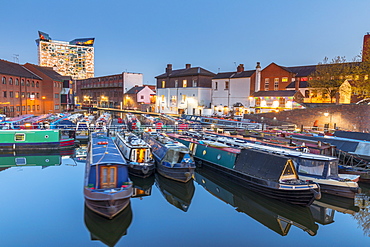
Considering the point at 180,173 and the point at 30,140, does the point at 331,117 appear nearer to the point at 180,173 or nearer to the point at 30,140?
the point at 180,173

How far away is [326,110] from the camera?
34.8m

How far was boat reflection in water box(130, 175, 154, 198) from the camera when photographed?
685 inches

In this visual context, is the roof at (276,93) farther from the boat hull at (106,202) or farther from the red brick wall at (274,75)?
the boat hull at (106,202)

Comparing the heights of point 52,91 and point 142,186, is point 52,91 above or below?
above

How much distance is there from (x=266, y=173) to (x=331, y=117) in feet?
75.0

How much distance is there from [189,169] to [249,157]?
403cm

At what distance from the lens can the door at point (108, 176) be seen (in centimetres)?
1392

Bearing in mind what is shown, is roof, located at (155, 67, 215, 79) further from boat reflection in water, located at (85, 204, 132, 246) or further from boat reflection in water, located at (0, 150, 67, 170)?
boat reflection in water, located at (85, 204, 132, 246)

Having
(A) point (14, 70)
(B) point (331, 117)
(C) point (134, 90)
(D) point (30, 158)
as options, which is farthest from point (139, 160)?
(C) point (134, 90)

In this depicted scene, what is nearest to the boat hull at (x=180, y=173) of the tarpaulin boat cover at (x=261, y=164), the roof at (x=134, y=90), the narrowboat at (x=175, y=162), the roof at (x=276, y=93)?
the narrowboat at (x=175, y=162)

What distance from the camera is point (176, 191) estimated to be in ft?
59.3

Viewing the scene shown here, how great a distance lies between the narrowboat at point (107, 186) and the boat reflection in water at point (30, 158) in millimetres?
10599

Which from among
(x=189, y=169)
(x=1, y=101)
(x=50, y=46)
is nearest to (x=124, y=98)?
(x=1, y=101)

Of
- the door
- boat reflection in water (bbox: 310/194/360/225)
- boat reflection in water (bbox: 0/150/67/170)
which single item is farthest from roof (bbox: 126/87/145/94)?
boat reflection in water (bbox: 310/194/360/225)
